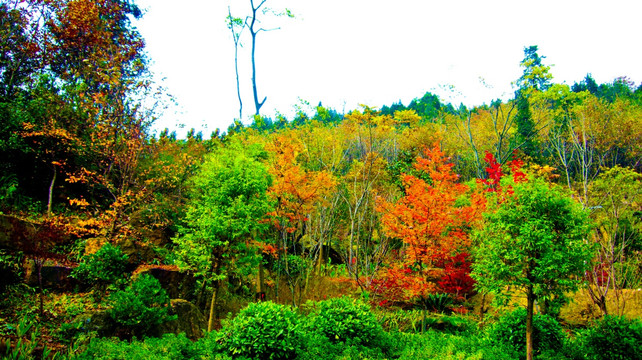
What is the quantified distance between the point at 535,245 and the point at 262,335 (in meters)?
4.82

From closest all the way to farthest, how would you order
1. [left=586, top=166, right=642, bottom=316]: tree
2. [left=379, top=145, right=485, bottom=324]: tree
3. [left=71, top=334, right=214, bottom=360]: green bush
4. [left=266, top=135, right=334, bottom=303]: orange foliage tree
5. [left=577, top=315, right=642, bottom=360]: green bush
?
[left=71, top=334, right=214, bottom=360]: green bush, [left=577, top=315, right=642, bottom=360]: green bush, [left=379, top=145, right=485, bottom=324]: tree, [left=266, top=135, right=334, bottom=303]: orange foliage tree, [left=586, top=166, right=642, bottom=316]: tree

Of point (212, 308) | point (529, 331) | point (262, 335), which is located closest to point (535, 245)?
point (529, 331)

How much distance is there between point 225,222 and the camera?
738cm

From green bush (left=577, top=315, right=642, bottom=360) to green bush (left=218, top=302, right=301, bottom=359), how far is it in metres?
5.17

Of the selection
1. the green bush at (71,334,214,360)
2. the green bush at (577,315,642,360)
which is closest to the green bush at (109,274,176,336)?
the green bush at (71,334,214,360)

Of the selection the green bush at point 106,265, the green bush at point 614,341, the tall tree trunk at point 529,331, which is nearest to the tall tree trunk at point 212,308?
the green bush at point 106,265

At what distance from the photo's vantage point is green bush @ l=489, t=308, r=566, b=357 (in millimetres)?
6465

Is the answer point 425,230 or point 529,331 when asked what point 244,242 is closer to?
point 425,230

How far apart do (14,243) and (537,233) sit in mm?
11372

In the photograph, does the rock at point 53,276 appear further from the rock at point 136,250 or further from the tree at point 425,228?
the tree at point 425,228

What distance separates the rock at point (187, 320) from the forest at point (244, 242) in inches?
1.8

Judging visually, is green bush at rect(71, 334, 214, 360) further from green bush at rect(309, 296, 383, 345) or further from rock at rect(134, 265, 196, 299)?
rock at rect(134, 265, 196, 299)

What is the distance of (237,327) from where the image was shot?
16.9 ft

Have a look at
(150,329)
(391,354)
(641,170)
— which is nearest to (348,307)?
(391,354)
